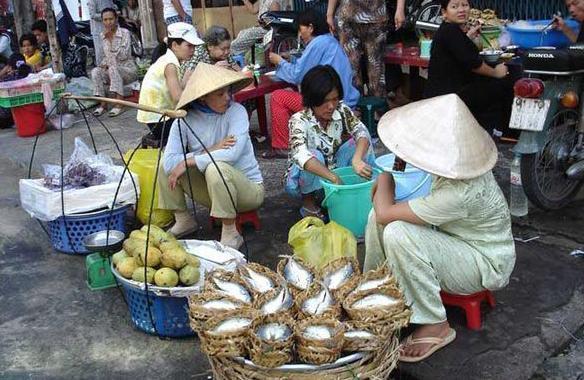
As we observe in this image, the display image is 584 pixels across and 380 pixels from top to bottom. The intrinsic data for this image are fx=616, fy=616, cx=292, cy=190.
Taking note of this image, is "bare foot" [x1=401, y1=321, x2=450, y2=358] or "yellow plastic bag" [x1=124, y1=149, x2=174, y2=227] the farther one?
"yellow plastic bag" [x1=124, y1=149, x2=174, y2=227]

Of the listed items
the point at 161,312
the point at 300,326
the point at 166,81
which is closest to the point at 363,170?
the point at 161,312

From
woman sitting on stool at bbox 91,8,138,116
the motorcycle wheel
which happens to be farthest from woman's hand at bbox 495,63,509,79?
woman sitting on stool at bbox 91,8,138,116

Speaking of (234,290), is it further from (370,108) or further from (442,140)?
(370,108)

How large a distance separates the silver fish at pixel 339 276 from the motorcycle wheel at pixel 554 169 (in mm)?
1735

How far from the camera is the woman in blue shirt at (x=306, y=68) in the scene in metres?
5.36

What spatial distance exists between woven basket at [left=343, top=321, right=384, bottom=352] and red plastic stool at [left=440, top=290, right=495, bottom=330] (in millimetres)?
766

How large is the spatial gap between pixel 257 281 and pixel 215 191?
1141 mm

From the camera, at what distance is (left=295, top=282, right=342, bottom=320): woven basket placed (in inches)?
94.9

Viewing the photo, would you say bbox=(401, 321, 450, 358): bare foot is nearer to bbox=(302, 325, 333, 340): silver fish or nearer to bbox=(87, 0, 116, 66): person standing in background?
bbox=(302, 325, 333, 340): silver fish

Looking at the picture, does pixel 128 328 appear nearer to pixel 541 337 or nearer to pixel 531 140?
pixel 541 337

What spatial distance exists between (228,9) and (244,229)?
7.00m

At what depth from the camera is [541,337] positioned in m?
2.91

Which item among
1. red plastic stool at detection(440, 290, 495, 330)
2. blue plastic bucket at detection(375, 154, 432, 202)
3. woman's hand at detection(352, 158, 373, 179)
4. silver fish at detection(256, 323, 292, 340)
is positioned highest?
woman's hand at detection(352, 158, 373, 179)

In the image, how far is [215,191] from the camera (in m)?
3.72
